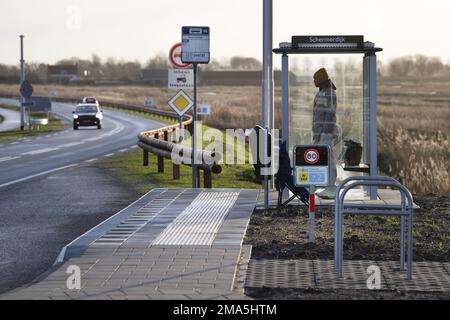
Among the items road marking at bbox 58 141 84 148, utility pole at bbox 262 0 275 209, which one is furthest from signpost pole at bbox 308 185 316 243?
road marking at bbox 58 141 84 148

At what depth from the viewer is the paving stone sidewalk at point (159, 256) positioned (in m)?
7.45

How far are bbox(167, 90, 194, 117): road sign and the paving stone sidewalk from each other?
30.0 ft

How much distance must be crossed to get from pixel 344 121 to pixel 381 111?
31.0 m

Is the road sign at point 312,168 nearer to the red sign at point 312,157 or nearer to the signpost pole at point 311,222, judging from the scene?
the red sign at point 312,157

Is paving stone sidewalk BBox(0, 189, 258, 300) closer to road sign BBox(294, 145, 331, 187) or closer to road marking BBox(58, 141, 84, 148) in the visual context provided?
road sign BBox(294, 145, 331, 187)

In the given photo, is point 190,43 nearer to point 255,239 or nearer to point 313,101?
point 313,101

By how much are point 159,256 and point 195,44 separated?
25.4 feet

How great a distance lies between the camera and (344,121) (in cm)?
1516

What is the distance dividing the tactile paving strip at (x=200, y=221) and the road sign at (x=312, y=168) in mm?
1257

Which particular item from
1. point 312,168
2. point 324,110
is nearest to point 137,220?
point 312,168

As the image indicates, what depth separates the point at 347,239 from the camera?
1052 centimetres

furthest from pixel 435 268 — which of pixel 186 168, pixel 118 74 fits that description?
pixel 118 74

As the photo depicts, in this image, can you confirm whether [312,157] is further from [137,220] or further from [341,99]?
[341,99]

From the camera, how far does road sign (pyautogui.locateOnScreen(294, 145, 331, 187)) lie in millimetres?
10656
